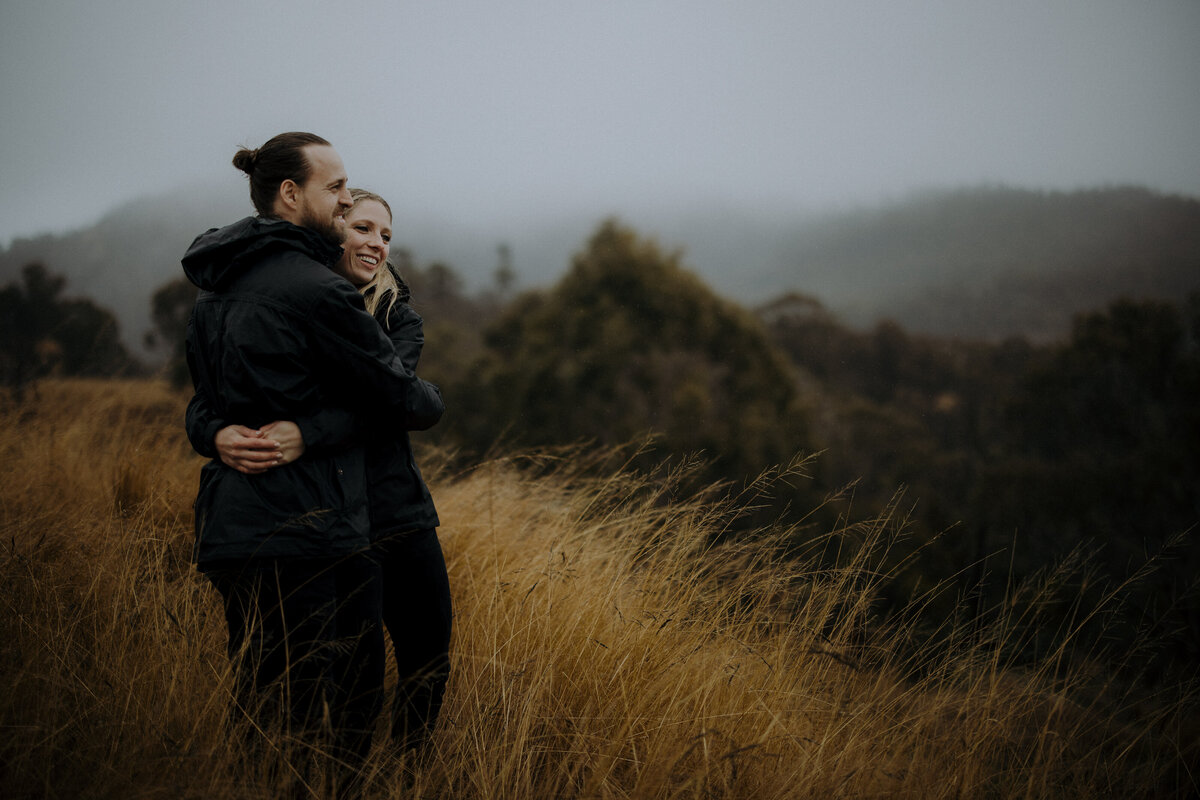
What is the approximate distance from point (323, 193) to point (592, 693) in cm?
155

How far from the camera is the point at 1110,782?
6.68 ft

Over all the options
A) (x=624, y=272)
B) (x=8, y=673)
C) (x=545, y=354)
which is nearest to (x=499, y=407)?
(x=545, y=354)

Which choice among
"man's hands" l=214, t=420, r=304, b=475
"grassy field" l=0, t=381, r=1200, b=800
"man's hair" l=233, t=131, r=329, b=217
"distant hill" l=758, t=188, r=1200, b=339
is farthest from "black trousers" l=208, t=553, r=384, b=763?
"distant hill" l=758, t=188, r=1200, b=339

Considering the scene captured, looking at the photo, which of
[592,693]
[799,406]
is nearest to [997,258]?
[799,406]

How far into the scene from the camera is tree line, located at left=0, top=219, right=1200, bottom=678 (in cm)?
1057

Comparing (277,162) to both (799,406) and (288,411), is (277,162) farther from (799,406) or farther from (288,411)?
(799,406)

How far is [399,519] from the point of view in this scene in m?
1.55

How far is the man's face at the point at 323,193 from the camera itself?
1.51 meters

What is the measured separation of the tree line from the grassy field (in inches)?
227

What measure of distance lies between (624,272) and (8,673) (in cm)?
1199

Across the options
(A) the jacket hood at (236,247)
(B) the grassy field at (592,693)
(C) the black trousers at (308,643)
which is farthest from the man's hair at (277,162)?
(B) the grassy field at (592,693)

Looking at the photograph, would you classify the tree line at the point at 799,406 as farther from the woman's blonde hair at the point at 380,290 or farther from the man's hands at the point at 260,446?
the man's hands at the point at 260,446

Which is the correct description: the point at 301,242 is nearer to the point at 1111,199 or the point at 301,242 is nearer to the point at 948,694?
the point at 948,694

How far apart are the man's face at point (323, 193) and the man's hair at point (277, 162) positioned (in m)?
0.02
